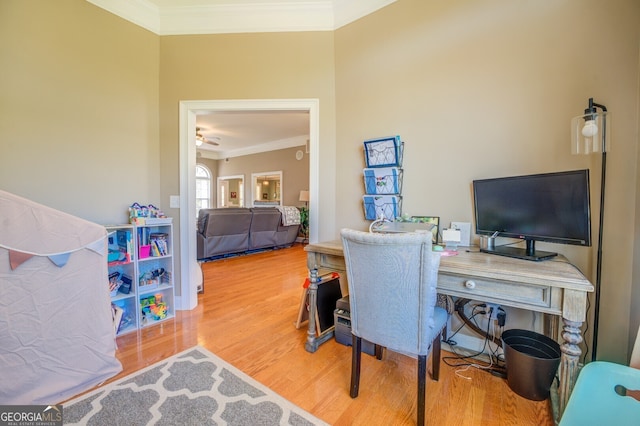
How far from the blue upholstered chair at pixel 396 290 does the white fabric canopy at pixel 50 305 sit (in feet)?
4.42

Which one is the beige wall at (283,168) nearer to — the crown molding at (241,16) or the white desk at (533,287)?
the crown molding at (241,16)

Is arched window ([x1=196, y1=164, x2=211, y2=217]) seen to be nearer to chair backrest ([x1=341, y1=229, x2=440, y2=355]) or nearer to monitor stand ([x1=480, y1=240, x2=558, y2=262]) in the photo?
chair backrest ([x1=341, y1=229, x2=440, y2=355])

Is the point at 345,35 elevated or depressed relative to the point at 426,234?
elevated

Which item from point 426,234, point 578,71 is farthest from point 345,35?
point 426,234

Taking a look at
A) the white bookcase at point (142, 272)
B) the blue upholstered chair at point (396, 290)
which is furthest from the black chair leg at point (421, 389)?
the white bookcase at point (142, 272)

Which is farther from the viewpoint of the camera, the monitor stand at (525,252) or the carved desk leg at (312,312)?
the carved desk leg at (312,312)

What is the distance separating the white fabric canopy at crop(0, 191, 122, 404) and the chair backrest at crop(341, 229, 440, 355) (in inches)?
53.1

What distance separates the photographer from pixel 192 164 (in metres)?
2.63

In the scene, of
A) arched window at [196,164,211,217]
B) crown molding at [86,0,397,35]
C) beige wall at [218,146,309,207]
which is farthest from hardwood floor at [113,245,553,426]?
arched window at [196,164,211,217]

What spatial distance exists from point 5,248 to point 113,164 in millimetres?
1521

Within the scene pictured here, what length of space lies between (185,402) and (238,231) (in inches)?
150

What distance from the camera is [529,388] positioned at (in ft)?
4.68

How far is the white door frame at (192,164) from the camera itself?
8.25ft

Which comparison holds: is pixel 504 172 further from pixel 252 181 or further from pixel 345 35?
pixel 252 181
